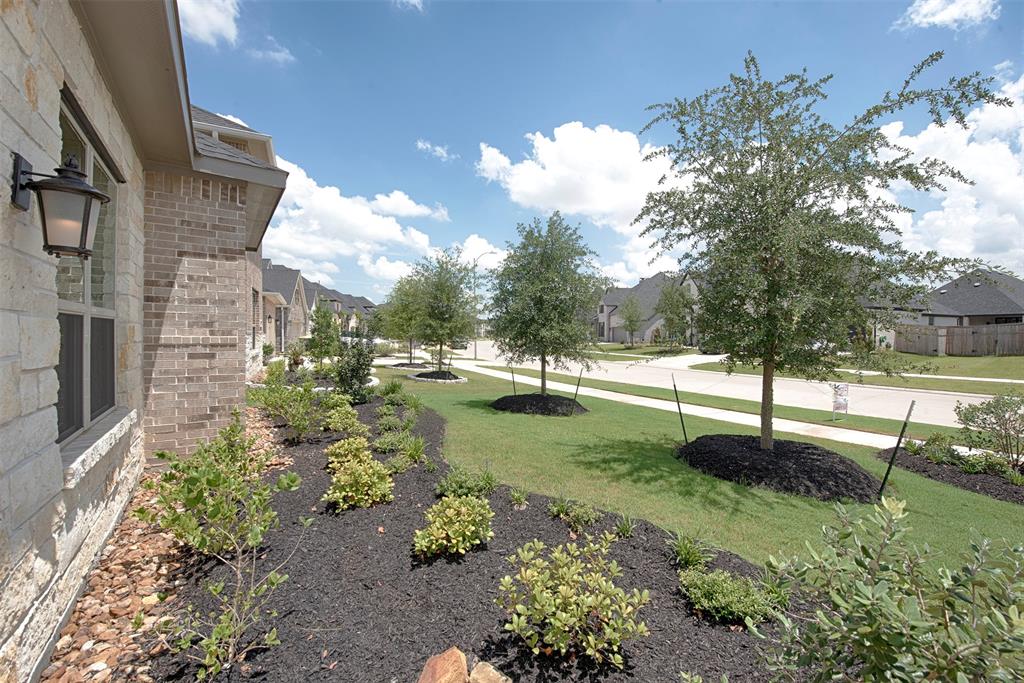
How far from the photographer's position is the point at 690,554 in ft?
12.8

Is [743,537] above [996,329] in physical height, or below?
below

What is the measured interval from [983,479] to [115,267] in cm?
1200

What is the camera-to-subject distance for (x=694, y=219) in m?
7.13

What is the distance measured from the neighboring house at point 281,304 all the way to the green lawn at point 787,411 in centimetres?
1665

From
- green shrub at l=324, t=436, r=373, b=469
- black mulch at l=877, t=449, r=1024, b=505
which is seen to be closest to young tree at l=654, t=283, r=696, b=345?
black mulch at l=877, t=449, r=1024, b=505

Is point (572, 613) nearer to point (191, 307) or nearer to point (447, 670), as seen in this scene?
point (447, 670)

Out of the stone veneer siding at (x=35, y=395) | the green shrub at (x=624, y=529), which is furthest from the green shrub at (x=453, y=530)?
the stone veneer siding at (x=35, y=395)

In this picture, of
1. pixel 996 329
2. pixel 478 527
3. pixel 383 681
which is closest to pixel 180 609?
pixel 383 681

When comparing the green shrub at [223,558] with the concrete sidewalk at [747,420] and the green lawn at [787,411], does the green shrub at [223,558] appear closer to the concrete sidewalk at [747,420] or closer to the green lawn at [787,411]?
the concrete sidewalk at [747,420]

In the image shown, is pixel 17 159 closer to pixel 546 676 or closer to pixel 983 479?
pixel 546 676

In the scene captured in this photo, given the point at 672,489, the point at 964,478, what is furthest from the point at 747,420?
the point at 672,489

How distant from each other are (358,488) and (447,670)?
261cm

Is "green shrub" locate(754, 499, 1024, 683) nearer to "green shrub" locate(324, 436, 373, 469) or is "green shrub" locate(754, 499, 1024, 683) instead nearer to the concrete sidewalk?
"green shrub" locate(324, 436, 373, 469)

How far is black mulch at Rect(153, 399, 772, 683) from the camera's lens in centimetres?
275
